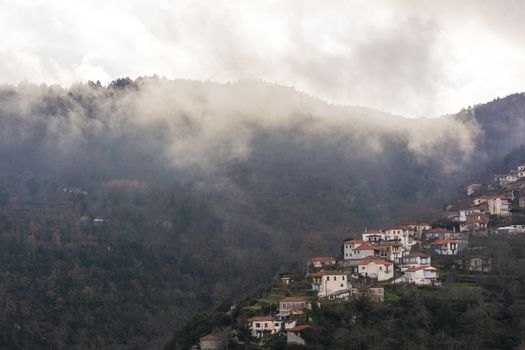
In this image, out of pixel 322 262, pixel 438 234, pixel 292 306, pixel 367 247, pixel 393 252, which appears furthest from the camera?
pixel 438 234

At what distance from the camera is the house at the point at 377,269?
83.8 metres

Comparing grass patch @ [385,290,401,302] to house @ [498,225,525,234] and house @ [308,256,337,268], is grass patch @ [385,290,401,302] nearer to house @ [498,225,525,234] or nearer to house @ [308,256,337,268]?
house @ [308,256,337,268]

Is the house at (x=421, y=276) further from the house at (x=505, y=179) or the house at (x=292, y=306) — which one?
the house at (x=505, y=179)

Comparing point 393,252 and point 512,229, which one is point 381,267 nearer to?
point 393,252

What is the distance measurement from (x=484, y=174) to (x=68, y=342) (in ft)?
200

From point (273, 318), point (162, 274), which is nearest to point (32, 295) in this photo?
point (162, 274)

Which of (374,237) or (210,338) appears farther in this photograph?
(374,237)

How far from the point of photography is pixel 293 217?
165 meters

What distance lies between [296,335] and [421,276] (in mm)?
14657

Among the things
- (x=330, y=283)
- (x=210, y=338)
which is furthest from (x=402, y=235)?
(x=210, y=338)

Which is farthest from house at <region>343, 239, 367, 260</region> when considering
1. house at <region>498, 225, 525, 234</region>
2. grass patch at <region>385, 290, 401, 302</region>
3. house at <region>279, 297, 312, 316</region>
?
house at <region>498, 225, 525, 234</region>

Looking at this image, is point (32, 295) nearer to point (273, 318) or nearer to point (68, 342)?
point (68, 342)

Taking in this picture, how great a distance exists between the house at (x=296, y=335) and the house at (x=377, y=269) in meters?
13.2

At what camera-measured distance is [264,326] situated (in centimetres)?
7469
